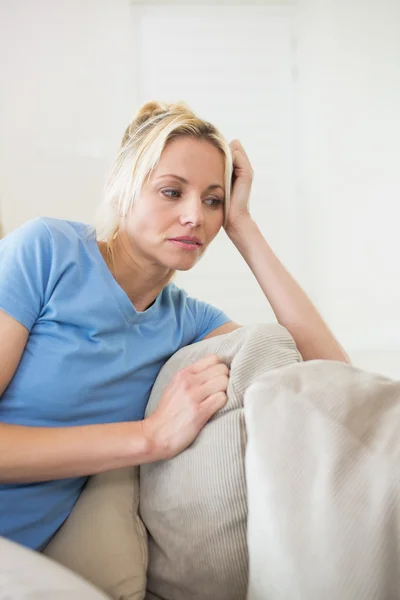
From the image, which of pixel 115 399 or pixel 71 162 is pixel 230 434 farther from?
pixel 71 162

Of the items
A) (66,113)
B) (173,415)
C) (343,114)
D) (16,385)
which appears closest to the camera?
(173,415)

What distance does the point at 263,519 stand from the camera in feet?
1.83

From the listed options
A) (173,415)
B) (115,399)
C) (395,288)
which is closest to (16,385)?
(115,399)

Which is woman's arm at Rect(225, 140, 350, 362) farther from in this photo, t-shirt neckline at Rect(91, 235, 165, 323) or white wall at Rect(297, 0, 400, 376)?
white wall at Rect(297, 0, 400, 376)

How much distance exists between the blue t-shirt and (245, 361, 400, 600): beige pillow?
1.25 ft

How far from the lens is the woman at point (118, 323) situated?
78 cm

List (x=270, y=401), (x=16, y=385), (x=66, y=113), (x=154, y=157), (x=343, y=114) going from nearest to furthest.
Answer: (x=270, y=401) → (x=16, y=385) → (x=154, y=157) → (x=66, y=113) → (x=343, y=114)

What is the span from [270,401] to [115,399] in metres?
0.42

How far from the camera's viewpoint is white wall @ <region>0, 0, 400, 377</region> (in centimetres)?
252

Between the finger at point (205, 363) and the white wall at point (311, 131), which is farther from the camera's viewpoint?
the white wall at point (311, 131)

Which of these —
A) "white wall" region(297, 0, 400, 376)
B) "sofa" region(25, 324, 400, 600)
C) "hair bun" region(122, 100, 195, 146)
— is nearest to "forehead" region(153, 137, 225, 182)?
"hair bun" region(122, 100, 195, 146)

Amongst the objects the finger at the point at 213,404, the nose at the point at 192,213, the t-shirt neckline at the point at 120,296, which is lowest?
the finger at the point at 213,404

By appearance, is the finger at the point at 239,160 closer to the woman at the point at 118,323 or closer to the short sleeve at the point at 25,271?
the woman at the point at 118,323

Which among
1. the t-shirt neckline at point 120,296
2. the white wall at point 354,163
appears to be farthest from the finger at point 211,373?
the white wall at point 354,163
